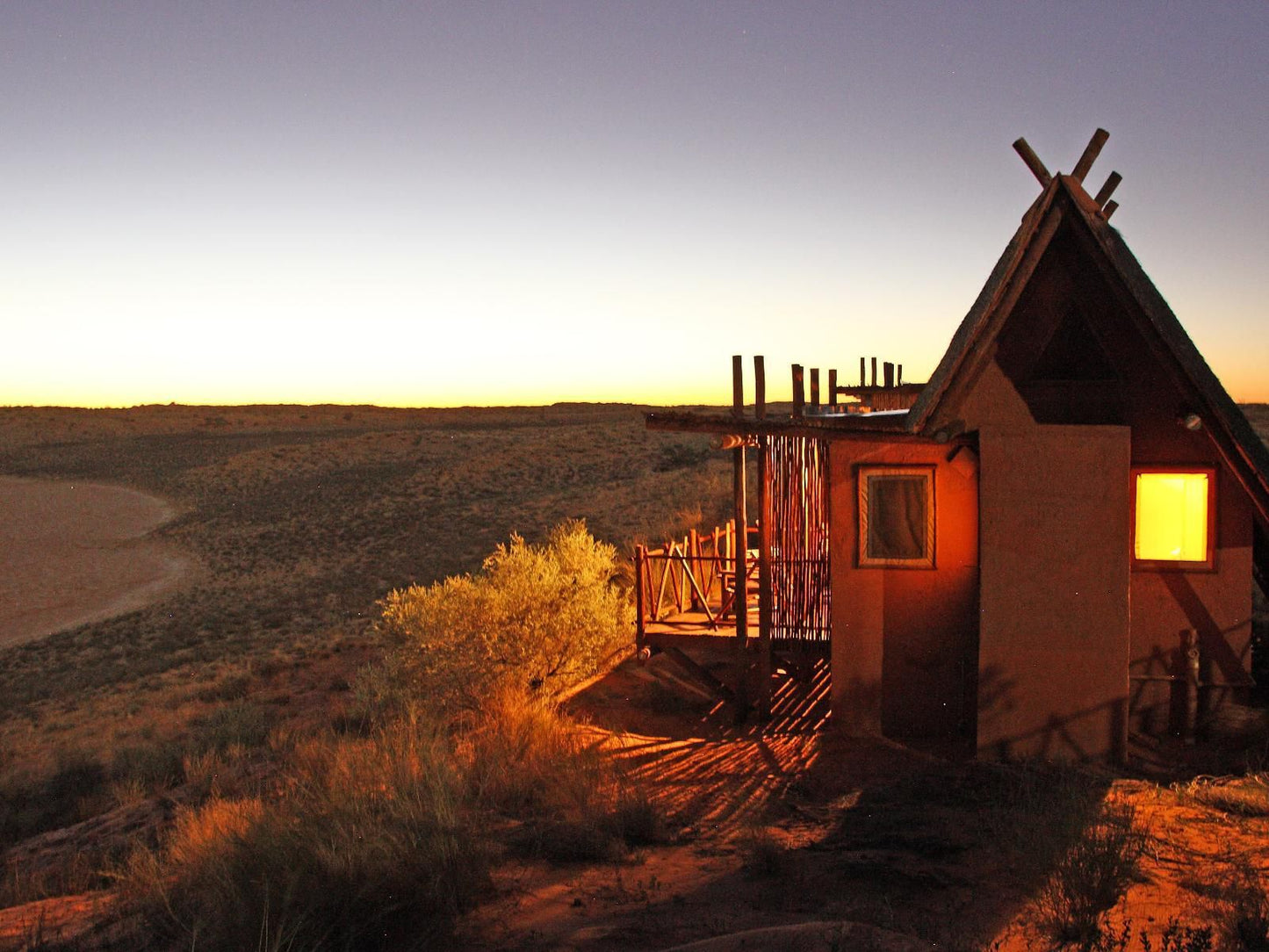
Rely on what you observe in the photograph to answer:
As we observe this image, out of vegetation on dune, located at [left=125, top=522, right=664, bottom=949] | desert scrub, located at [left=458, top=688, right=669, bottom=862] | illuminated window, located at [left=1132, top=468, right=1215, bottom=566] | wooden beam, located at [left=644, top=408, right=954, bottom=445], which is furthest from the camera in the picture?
wooden beam, located at [left=644, top=408, right=954, bottom=445]

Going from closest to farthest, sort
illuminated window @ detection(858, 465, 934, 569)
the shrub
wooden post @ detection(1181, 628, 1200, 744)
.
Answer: the shrub → wooden post @ detection(1181, 628, 1200, 744) → illuminated window @ detection(858, 465, 934, 569)

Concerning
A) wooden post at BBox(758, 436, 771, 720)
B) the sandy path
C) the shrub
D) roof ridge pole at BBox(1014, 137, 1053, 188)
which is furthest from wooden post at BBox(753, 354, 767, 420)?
the sandy path

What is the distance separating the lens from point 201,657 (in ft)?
60.0

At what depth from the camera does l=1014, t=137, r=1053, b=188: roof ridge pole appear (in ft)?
26.5

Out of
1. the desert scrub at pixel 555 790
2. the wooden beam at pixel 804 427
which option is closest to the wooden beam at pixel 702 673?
the desert scrub at pixel 555 790

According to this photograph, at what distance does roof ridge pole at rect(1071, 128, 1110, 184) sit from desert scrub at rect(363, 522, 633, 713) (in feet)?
24.4

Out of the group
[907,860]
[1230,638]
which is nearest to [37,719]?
[907,860]

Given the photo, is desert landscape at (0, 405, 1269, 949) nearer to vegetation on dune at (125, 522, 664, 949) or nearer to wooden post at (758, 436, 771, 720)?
vegetation on dune at (125, 522, 664, 949)

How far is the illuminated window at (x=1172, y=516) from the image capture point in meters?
8.15

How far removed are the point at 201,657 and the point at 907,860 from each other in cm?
1651

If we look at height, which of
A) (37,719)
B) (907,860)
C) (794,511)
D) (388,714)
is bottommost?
(37,719)

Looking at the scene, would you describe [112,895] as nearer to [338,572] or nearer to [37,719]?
[37,719]

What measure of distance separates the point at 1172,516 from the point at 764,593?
401 centimetres

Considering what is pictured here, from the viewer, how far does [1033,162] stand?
26.7ft
